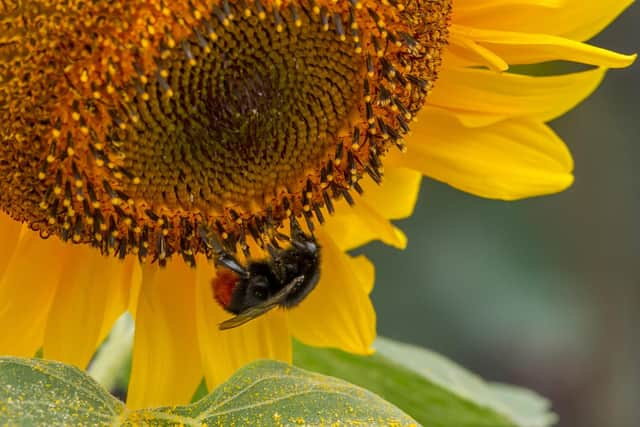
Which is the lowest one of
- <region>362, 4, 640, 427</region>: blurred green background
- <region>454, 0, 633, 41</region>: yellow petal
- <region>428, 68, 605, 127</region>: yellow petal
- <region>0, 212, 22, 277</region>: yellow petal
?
<region>362, 4, 640, 427</region>: blurred green background

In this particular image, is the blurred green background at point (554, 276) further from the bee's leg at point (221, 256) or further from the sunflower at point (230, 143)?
the bee's leg at point (221, 256)

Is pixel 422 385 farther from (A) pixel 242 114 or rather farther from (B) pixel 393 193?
(A) pixel 242 114

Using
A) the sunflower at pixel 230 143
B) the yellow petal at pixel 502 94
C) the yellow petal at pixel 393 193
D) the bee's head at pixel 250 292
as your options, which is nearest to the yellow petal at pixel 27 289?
the sunflower at pixel 230 143

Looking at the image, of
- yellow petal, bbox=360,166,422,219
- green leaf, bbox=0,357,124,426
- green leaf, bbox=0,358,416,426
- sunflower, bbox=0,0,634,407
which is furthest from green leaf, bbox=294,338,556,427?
green leaf, bbox=0,357,124,426

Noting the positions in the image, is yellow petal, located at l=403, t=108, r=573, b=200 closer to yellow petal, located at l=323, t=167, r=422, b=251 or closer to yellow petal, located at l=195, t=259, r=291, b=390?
yellow petal, located at l=323, t=167, r=422, b=251

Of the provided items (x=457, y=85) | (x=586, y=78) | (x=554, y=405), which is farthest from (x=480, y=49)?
(x=554, y=405)
